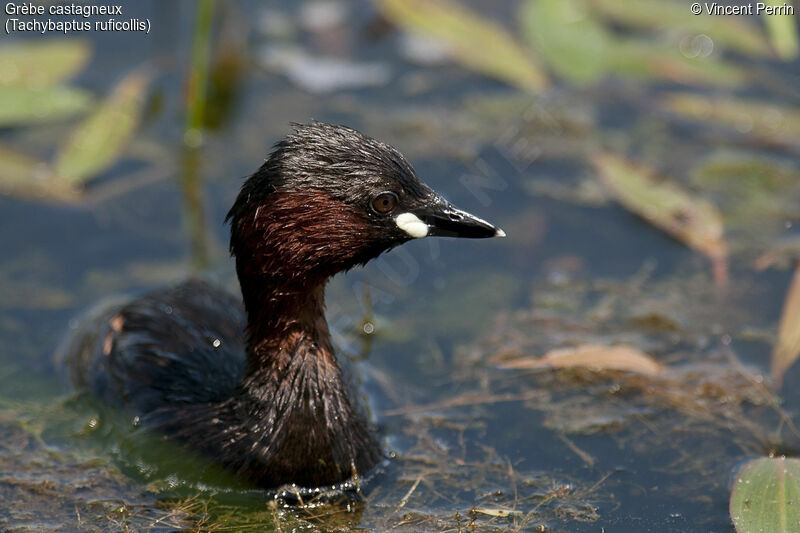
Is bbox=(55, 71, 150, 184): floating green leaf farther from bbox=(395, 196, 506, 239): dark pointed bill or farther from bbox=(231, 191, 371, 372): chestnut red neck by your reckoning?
bbox=(395, 196, 506, 239): dark pointed bill

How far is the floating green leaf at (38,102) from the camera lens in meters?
7.45

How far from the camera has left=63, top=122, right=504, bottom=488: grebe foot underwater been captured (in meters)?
4.70

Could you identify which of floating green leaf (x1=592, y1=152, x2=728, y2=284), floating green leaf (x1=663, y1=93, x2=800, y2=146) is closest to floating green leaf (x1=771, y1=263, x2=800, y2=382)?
floating green leaf (x1=592, y1=152, x2=728, y2=284)

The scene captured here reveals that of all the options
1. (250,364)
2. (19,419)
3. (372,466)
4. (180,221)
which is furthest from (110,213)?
(372,466)

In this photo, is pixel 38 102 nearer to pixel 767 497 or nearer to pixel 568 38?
pixel 568 38

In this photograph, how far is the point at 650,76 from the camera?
816 centimetres

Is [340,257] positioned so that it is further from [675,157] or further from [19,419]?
[675,157]

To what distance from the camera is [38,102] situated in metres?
7.48

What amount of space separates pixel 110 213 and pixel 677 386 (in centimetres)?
378

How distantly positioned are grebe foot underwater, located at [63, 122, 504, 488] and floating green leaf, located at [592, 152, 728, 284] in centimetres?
238

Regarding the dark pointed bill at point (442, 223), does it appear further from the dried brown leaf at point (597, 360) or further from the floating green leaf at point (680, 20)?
the floating green leaf at point (680, 20)

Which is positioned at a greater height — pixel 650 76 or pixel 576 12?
pixel 576 12

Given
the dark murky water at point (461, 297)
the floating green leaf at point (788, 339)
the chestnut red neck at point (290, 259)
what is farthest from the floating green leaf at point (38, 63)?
the floating green leaf at point (788, 339)

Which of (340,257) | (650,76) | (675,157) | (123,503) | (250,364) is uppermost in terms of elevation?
(650,76)
